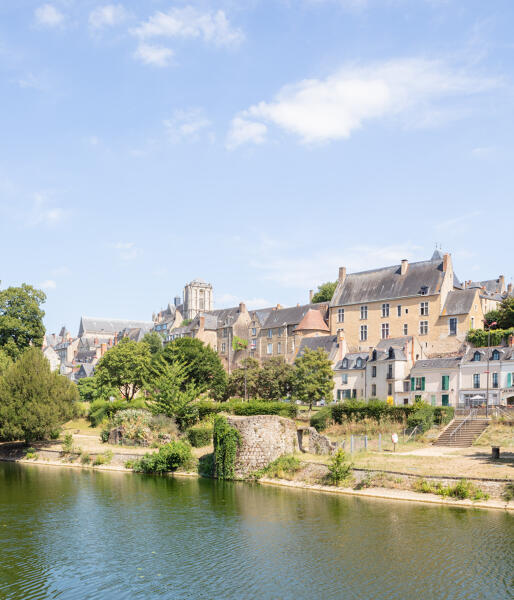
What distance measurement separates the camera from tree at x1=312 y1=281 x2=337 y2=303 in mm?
97250

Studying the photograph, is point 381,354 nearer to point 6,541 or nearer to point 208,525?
point 208,525

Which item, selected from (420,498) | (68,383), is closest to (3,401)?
(68,383)

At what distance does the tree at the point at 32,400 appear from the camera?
47.4 meters

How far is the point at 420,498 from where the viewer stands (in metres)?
28.6

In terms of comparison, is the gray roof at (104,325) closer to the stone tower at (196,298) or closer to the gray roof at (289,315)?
the stone tower at (196,298)

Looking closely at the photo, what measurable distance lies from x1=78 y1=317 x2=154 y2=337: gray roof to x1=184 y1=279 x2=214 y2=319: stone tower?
1196 cm

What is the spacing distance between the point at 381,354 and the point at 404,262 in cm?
1877

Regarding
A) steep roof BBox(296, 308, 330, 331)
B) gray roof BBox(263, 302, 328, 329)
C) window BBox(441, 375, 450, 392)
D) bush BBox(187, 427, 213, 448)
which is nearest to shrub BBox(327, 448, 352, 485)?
bush BBox(187, 427, 213, 448)

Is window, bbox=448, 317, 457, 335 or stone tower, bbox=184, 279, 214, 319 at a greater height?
stone tower, bbox=184, 279, 214, 319

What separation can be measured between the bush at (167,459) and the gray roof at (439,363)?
27.4 metres

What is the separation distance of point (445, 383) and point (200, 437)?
25034 millimetres

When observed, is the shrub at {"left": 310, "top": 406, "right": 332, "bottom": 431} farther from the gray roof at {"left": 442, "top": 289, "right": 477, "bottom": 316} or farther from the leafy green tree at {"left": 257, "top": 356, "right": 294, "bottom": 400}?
the gray roof at {"left": 442, "top": 289, "right": 477, "bottom": 316}

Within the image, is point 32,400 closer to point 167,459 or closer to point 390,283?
point 167,459

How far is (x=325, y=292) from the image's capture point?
98.3 meters
